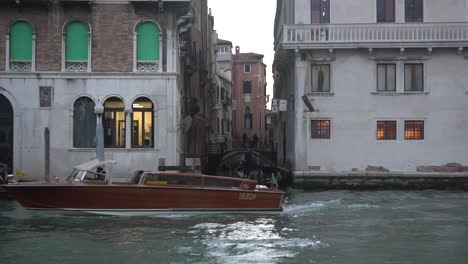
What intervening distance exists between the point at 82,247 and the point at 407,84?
17.1m

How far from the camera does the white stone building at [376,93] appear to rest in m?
25.8

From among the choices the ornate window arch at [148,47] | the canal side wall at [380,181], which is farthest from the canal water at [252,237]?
the canal side wall at [380,181]

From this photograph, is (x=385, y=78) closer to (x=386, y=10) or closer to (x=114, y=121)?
(x=386, y=10)

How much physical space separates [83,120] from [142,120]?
1.87 meters

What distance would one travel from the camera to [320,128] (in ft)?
85.6

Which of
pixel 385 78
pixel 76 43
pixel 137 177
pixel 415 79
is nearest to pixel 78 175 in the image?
pixel 137 177

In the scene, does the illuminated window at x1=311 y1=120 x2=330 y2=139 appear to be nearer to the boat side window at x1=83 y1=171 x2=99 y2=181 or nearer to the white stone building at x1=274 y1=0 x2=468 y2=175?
the white stone building at x1=274 y1=0 x2=468 y2=175

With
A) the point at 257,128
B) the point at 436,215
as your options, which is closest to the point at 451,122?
the point at 436,215

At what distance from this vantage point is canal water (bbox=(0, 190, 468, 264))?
11.2 m

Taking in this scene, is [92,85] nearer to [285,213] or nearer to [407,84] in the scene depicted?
[285,213]

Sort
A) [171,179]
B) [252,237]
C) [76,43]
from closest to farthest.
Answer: [252,237], [171,179], [76,43]

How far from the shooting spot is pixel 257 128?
205ft

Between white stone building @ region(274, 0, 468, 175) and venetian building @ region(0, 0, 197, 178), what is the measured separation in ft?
19.4

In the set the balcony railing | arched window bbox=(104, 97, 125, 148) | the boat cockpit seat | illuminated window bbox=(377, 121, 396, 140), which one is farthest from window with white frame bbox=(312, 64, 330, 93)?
the boat cockpit seat
